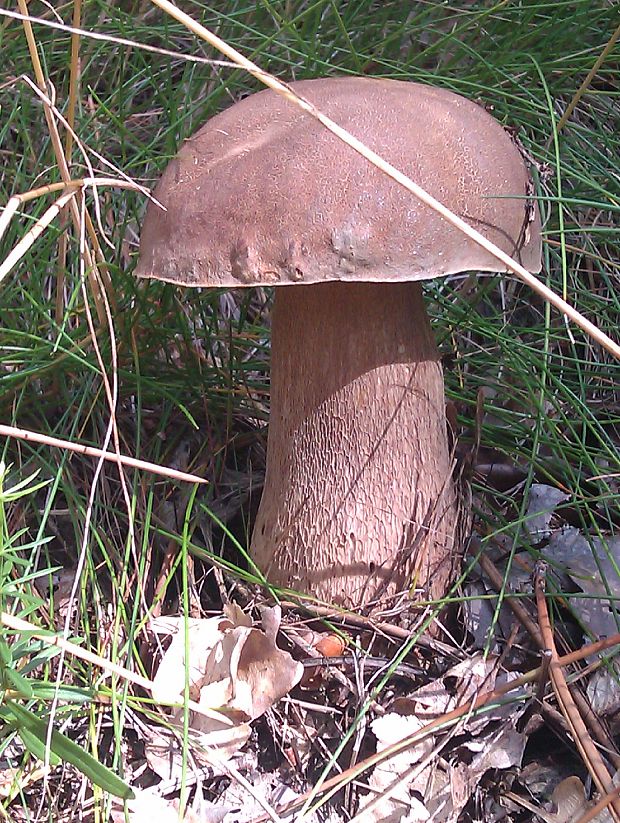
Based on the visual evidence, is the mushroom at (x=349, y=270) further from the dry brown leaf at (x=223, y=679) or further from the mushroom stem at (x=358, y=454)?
the dry brown leaf at (x=223, y=679)

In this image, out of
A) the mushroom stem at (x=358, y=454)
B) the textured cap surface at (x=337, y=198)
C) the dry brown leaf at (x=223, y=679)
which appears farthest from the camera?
the mushroom stem at (x=358, y=454)

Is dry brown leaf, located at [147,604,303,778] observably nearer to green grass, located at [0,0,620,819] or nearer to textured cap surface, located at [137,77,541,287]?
green grass, located at [0,0,620,819]

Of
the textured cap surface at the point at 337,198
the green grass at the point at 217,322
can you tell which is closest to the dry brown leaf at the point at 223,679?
the green grass at the point at 217,322

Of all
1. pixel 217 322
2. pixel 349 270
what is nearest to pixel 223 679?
pixel 349 270

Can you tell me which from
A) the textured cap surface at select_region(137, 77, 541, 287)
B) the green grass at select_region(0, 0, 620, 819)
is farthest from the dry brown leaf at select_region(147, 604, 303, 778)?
the textured cap surface at select_region(137, 77, 541, 287)

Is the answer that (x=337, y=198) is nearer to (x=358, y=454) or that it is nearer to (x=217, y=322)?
(x=358, y=454)
